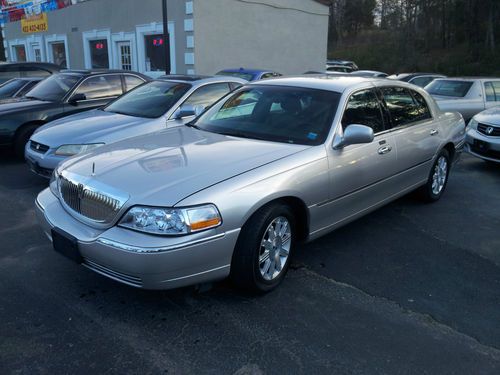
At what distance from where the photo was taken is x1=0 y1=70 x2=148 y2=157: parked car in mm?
7312

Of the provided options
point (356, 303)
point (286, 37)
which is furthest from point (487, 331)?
point (286, 37)

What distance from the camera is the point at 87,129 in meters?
5.95

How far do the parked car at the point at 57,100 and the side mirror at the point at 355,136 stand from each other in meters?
5.30

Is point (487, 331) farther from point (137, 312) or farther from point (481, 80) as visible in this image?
point (481, 80)

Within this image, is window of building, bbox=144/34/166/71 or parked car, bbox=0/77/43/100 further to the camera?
window of building, bbox=144/34/166/71

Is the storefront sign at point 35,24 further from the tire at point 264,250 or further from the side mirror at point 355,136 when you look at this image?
the tire at point 264,250

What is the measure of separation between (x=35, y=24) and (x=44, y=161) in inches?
771

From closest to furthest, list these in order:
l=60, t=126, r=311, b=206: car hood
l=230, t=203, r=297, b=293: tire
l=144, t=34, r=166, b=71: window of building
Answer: l=60, t=126, r=311, b=206: car hood
l=230, t=203, r=297, b=293: tire
l=144, t=34, r=166, b=71: window of building

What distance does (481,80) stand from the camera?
10570 mm


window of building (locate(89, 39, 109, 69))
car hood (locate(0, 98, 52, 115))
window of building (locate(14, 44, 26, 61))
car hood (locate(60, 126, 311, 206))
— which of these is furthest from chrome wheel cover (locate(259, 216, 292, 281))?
window of building (locate(14, 44, 26, 61))

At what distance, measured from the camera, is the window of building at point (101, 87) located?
26.4 ft

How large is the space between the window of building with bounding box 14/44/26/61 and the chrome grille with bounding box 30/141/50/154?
826 inches

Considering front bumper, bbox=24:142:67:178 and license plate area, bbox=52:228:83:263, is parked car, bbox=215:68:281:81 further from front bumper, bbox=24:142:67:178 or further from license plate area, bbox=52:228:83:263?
license plate area, bbox=52:228:83:263

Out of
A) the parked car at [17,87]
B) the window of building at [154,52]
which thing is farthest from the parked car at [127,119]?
the window of building at [154,52]
